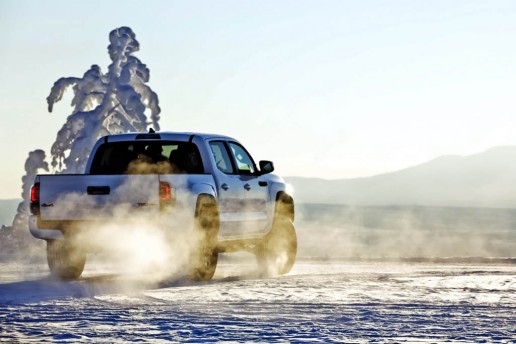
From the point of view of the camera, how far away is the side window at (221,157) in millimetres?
16203

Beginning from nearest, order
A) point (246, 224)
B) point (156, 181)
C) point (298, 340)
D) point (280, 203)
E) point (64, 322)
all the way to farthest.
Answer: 1. point (298, 340)
2. point (64, 322)
3. point (156, 181)
4. point (246, 224)
5. point (280, 203)

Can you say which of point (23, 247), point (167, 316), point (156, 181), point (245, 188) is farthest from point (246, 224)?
point (23, 247)

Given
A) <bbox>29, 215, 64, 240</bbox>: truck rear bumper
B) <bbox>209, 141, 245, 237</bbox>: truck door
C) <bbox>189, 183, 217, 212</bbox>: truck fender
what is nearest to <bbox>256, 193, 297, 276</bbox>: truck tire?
<bbox>209, 141, 245, 237</bbox>: truck door

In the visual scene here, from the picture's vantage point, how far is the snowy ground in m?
10.1

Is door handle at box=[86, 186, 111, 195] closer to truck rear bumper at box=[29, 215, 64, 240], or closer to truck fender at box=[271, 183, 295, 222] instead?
truck rear bumper at box=[29, 215, 64, 240]

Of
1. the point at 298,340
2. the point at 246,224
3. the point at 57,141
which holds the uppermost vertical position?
the point at 57,141

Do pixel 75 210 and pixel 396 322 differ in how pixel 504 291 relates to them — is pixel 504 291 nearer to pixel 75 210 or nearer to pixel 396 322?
pixel 396 322

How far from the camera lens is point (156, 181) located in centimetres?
1459

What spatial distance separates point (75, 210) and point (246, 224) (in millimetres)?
2775

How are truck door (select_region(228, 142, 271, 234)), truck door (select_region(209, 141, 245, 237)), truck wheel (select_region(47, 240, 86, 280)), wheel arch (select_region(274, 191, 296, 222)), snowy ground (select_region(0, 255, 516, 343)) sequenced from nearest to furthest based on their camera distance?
1. snowy ground (select_region(0, 255, 516, 343))
2. truck door (select_region(209, 141, 245, 237))
3. truck wheel (select_region(47, 240, 86, 280))
4. truck door (select_region(228, 142, 271, 234))
5. wheel arch (select_region(274, 191, 296, 222))

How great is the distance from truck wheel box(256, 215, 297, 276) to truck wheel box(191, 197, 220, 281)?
2.29 meters

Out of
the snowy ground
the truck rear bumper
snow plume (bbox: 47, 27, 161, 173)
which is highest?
snow plume (bbox: 47, 27, 161, 173)

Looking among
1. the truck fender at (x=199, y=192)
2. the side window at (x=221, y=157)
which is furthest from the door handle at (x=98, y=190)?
the side window at (x=221, y=157)

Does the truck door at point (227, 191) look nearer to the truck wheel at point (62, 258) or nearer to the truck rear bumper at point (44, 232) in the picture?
the truck wheel at point (62, 258)
